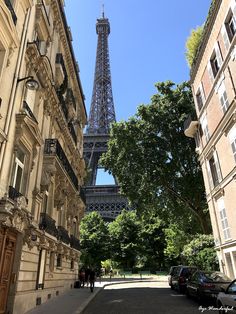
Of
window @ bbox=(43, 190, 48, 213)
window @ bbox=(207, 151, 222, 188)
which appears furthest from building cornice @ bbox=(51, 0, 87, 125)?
window @ bbox=(207, 151, 222, 188)

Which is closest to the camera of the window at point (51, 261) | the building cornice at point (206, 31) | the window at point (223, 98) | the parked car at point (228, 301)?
the parked car at point (228, 301)

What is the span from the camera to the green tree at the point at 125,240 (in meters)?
51.6

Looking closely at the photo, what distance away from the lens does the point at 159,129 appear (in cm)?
2870


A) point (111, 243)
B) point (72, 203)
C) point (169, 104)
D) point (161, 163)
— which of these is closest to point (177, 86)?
point (169, 104)

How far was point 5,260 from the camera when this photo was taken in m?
10.0

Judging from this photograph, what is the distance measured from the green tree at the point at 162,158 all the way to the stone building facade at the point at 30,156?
1052cm

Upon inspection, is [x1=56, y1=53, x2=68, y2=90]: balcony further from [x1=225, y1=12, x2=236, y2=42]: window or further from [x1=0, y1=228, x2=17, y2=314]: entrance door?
[x1=0, y1=228, x2=17, y2=314]: entrance door

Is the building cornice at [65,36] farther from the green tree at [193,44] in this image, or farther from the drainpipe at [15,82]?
the green tree at [193,44]

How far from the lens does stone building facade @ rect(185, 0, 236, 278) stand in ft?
54.2

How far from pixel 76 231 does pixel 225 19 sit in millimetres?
18820

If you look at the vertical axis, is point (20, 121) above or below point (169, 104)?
below

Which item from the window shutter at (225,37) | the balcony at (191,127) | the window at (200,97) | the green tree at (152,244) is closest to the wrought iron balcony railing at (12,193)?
the window shutter at (225,37)

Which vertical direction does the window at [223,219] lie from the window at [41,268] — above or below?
above

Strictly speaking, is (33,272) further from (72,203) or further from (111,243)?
(111,243)
